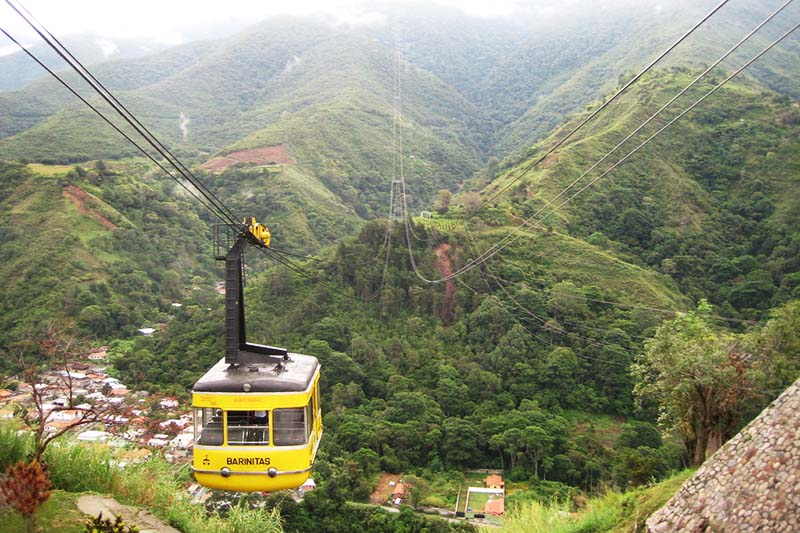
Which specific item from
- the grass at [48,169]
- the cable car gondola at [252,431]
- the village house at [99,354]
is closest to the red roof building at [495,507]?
the cable car gondola at [252,431]

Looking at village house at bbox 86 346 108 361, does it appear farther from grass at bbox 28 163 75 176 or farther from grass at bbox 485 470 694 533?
grass at bbox 485 470 694 533

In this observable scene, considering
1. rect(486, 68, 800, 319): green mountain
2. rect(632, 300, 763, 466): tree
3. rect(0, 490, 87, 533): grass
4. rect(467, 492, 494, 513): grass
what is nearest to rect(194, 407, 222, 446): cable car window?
rect(0, 490, 87, 533): grass

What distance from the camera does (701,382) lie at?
32.0 ft

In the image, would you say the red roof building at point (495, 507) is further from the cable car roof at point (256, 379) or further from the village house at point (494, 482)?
the cable car roof at point (256, 379)

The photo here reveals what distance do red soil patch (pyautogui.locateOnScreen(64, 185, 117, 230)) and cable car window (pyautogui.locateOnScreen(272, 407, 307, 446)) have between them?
119 ft

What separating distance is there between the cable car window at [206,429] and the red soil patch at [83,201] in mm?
35719

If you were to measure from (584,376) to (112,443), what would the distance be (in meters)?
18.4

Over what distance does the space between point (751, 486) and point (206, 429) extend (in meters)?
6.12

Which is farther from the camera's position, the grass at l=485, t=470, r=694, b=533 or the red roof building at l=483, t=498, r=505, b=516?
the red roof building at l=483, t=498, r=505, b=516

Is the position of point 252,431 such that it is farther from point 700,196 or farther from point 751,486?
point 700,196

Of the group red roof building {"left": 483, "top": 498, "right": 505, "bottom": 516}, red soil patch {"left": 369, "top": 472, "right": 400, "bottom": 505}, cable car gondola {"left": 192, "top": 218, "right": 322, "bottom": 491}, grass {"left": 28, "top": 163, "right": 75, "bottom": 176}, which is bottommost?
red soil patch {"left": 369, "top": 472, "right": 400, "bottom": 505}

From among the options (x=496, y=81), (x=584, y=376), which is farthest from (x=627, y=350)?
(x=496, y=81)

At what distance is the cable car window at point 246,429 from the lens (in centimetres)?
749

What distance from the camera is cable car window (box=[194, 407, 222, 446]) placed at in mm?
7523
